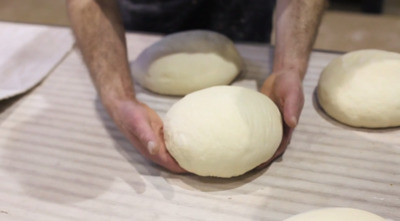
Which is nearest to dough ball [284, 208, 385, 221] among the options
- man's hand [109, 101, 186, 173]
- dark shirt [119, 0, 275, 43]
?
man's hand [109, 101, 186, 173]

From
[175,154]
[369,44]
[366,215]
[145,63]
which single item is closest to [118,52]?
[145,63]

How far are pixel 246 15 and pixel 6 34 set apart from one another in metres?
0.93

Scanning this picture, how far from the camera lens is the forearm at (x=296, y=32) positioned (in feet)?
4.10

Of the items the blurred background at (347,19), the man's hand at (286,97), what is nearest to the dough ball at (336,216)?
the man's hand at (286,97)

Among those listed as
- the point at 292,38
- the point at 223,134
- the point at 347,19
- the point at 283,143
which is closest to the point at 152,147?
the point at 223,134

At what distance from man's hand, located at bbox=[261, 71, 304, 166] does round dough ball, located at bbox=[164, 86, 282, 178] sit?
43mm

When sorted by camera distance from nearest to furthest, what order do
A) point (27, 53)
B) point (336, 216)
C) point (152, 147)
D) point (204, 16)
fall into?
point (336, 216) → point (152, 147) → point (27, 53) → point (204, 16)

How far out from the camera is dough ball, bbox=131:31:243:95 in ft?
4.33

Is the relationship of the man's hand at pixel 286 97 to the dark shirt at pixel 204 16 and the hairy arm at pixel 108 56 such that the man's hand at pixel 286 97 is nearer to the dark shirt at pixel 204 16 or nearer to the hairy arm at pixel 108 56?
the hairy arm at pixel 108 56

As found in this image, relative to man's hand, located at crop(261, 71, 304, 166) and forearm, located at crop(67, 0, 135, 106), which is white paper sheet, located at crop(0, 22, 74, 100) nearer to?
forearm, located at crop(67, 0, 135, 106)

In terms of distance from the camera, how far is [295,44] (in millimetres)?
1263

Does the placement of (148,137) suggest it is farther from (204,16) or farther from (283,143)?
(204,16)

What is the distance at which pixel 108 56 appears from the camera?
1.24 metres

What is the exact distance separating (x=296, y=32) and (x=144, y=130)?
21.7 inches
